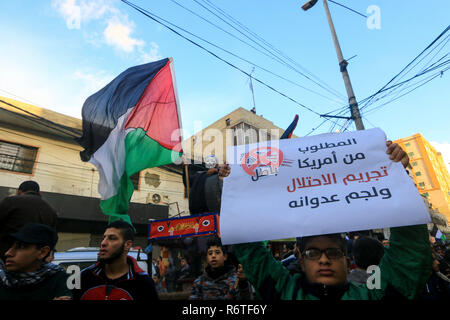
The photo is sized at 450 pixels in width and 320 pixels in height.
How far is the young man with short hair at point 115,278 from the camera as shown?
201 cm

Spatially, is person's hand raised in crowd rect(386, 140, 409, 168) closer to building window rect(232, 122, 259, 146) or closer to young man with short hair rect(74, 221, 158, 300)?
young man with short hair rect(74, 221, 158, 300)

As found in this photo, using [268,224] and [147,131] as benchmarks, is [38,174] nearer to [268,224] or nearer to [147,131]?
[147,131]

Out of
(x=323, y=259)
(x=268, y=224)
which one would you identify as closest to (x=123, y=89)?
(x=268, y=224)

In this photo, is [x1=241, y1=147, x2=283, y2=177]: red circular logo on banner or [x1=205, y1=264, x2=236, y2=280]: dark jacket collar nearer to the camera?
[x1=241, y1=147, x2=283, y2=177]: red circular logo on banner

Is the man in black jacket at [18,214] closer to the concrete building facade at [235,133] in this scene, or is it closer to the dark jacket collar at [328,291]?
the dark jacket collar at [328,291]

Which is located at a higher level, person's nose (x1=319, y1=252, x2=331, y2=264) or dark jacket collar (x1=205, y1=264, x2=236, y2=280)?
person's nose (x1=319, y1=252, x2=331, y2=264)

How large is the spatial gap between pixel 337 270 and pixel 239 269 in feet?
2.51

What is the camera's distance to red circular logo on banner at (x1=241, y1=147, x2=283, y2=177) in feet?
6.26

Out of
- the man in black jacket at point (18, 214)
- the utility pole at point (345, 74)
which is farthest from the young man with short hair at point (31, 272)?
the utility pole at point (345, 74)

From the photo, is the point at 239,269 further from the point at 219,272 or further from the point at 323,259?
the point at 323,259

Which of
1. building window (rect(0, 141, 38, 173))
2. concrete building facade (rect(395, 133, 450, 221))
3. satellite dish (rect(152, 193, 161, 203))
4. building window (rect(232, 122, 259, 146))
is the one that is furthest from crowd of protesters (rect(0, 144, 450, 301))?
concrete building facade (rect(395, 133, 450, 221))

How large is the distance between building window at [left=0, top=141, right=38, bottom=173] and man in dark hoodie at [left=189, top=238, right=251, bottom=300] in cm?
1209
